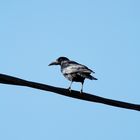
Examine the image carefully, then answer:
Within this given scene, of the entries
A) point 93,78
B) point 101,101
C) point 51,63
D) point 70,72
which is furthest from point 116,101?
point 51,63

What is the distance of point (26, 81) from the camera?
6391 mm

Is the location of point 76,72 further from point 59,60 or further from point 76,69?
point 59,60

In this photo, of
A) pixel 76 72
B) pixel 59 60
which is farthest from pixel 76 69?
pixel 59 60

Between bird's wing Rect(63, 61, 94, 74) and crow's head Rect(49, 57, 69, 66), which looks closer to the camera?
bird's wing Rect(63, 61, 94, 74)

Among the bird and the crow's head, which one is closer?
the bird

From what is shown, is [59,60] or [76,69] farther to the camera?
[59,60]

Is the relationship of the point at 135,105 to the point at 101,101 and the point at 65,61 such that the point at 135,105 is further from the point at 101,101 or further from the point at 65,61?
the point at 65,61

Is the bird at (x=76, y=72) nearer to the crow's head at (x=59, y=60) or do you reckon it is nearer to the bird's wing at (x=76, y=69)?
the bird's wing at (x=76, y=69)

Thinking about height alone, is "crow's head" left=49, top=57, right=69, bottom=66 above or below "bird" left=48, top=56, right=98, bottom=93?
above

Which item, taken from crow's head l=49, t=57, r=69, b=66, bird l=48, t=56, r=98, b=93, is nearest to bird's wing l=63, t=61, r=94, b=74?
bird l=48, t=56, r=98, b=93

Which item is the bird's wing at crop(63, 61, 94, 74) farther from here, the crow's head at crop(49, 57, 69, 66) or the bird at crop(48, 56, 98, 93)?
the crow's head at crop(49, 57, 69, 66)

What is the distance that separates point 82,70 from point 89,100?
3.15m

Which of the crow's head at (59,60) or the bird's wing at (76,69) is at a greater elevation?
the crow's head at (59,60)

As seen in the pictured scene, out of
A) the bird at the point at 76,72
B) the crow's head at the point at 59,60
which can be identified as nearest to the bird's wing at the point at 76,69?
the bird at the point at 76,72
